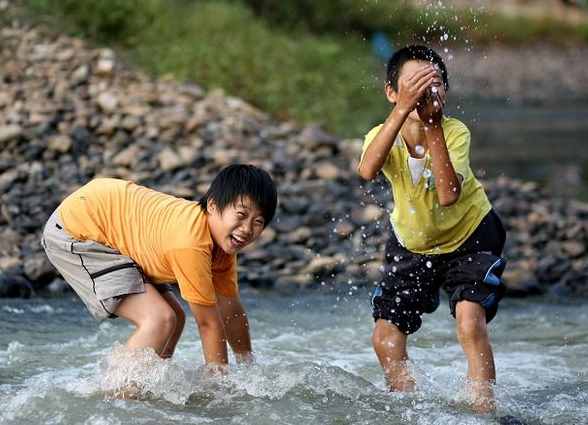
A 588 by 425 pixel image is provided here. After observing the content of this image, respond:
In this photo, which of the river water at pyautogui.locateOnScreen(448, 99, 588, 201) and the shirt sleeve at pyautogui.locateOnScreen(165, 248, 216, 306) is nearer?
the shirt sleeve at pyautogui.locateOnScreen(165, 248, 216, 306)

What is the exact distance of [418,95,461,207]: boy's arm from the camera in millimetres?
4348

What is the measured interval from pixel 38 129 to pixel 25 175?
1.04 meters

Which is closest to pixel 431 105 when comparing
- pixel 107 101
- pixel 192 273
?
pixel 192 273

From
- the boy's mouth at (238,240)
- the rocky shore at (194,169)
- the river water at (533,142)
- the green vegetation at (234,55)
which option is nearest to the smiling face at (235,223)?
the boy's mouth at (238,240)

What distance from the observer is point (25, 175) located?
28.6ft

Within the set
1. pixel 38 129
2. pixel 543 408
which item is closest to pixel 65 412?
pixel 543 408

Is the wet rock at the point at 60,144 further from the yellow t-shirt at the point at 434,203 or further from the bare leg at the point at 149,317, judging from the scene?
the yellow t-shirt at the point at 434,203

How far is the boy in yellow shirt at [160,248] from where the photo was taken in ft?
14.4

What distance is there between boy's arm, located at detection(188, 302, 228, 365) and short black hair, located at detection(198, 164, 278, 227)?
404 millimetres

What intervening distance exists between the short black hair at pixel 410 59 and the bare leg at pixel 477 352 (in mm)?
921

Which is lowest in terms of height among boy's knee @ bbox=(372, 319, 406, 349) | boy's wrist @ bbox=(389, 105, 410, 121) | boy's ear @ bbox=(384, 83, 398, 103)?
boy's knee @ bbox=(372, 319, 406, 349)

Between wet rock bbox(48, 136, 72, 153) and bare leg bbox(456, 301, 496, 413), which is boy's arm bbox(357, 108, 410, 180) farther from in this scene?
wet rock bbox(48, 136, 72, 153)

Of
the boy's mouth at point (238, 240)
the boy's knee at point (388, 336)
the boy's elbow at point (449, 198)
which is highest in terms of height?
the boy's elbow at point (449, 198)

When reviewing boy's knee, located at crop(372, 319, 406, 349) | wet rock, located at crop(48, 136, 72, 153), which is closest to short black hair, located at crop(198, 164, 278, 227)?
boy's knee, located at crop(372, 319, 406, 349)
